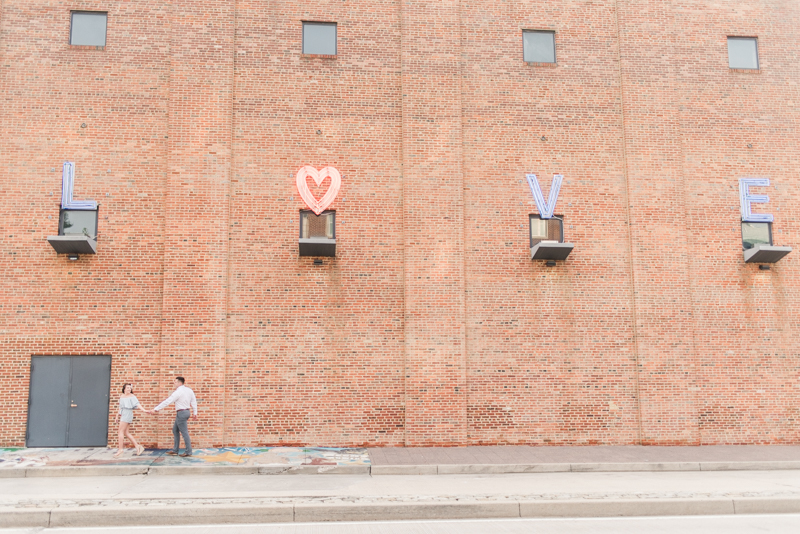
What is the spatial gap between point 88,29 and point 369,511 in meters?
12.8

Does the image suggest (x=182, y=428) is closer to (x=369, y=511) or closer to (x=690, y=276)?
(x=369, y=511)

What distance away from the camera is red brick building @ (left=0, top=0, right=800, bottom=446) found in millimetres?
13156

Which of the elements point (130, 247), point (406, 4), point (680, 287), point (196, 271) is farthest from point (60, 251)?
point (680, 287)

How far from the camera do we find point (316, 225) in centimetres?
1373

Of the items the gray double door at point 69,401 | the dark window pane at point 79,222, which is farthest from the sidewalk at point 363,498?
the dark window pane at point 79,222

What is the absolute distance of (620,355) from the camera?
1396 cm

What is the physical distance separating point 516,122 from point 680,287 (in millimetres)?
5614

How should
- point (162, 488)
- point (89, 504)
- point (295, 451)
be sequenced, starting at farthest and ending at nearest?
point (295, 451), point (162, 488), point (89, 504)

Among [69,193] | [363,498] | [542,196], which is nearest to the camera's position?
[363,498]

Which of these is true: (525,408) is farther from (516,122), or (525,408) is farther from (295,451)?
(516,122)

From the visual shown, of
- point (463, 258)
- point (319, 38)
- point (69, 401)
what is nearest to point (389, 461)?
point (463, 258)

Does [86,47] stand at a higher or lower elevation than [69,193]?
higher

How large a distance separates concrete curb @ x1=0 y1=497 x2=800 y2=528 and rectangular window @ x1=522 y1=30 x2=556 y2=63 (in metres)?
10.8

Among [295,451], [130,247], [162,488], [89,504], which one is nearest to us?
[89,504]
